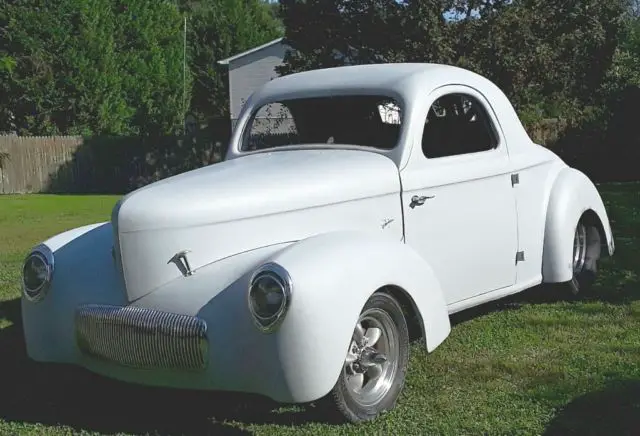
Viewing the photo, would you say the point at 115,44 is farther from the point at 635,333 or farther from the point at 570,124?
the point at 635,333

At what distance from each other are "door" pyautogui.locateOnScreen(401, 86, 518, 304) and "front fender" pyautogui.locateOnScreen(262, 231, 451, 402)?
74 cm

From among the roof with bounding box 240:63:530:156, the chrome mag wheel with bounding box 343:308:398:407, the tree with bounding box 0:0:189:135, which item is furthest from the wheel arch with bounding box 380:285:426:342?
the tree with bounding box 0:0:189:135

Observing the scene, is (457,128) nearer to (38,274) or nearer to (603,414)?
(603,414)

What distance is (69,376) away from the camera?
17.3ft

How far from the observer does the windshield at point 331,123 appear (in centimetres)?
550

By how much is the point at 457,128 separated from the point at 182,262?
7.67 feet

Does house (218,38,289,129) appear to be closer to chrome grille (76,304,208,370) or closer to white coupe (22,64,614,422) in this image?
white coupe (22,64,614,422)

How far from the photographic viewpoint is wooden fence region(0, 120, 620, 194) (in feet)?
85.8

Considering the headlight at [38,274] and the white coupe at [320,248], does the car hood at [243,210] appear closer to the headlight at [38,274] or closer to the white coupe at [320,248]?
the white coupe at [320,248]

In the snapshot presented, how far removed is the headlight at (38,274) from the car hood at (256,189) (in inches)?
25.4

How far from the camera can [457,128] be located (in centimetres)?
588

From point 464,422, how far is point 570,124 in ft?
60.6

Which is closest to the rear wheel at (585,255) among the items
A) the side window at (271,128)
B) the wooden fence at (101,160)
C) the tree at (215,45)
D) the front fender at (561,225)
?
the front fender at (561,225)

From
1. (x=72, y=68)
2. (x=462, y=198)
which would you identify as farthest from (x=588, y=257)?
(x=72, y=68)
